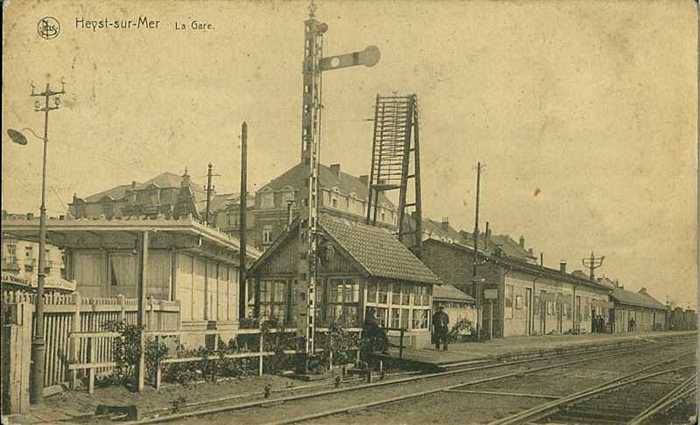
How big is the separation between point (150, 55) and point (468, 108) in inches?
229

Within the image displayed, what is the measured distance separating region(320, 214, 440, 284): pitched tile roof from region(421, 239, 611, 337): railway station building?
1219 cm

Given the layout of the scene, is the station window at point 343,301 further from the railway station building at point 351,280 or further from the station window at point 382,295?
the station window at point 382,295

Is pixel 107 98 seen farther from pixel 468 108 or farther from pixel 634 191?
pixel 634 191

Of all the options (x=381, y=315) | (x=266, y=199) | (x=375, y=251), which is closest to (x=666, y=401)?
(x=381, y=315)

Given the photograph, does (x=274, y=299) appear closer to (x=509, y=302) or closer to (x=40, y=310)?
(x=40, y=310)

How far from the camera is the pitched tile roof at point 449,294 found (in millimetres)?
30172

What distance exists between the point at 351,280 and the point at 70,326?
295 inches

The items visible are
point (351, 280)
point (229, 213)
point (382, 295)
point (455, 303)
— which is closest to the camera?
point (351, 280)

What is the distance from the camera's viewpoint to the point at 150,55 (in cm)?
1244

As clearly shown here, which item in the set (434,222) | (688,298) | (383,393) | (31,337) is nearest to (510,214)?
(688,298)

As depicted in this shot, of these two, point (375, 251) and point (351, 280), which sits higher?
point (375, 251)

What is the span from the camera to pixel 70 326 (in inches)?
487

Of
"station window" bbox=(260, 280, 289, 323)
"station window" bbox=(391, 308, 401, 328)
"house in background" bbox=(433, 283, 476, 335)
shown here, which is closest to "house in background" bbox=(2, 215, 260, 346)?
"station window" bbox=(260, 280, 289, 323)

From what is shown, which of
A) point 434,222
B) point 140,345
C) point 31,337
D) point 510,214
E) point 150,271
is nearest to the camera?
point 31,337
